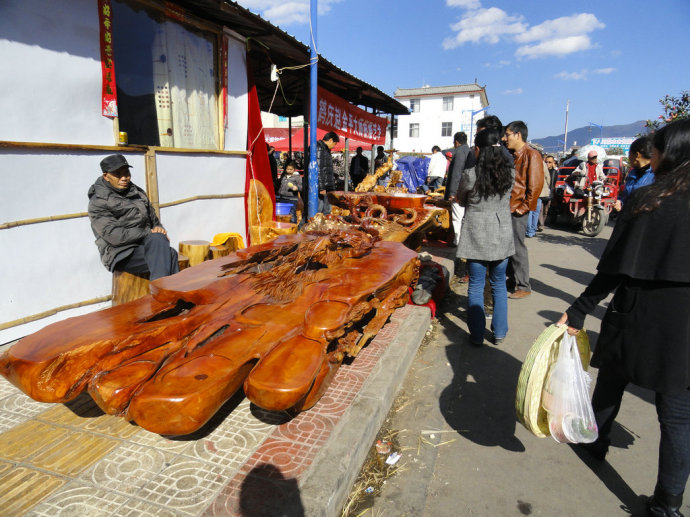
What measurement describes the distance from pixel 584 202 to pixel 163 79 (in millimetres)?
10015

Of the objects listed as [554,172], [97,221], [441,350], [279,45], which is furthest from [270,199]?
[554,172]

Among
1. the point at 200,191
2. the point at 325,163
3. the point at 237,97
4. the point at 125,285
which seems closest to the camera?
the point at 125,285

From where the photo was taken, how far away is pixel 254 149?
587 cm

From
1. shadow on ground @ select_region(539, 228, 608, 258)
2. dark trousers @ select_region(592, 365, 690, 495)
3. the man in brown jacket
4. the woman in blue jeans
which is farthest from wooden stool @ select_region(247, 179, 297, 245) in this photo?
shadow on ground @ select_region(539, 228, 608, 258)

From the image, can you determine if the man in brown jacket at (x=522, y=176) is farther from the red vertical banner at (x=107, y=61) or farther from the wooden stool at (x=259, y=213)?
the red vertical banner at (x=107, y=61)

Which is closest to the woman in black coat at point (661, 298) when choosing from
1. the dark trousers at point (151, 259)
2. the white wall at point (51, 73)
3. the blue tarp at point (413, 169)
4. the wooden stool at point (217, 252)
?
the dark trousers at point (151, 259)

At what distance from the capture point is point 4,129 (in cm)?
305

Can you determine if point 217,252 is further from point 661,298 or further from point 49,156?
point 661,298

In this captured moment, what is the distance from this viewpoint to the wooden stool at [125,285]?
11.2 ft

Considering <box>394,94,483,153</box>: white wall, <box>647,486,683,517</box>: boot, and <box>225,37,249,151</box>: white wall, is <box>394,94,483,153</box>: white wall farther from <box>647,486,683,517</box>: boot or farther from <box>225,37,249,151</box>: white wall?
<box>647,486,683,517</box>: boot

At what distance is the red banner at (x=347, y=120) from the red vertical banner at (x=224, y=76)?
7.66 ft

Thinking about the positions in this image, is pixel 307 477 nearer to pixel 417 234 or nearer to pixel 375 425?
pixel 375 425

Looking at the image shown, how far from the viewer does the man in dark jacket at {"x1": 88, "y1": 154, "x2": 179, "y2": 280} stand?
324 centimetres

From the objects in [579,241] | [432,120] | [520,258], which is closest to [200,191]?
[520,258]
